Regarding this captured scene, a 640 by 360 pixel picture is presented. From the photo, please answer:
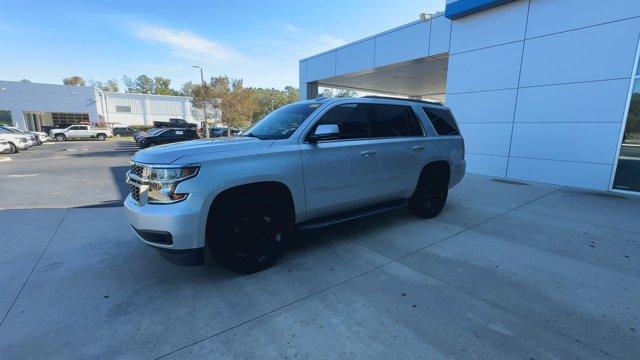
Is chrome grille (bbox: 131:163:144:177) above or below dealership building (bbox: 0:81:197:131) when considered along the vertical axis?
below

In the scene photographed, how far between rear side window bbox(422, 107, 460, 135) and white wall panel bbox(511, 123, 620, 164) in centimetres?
507

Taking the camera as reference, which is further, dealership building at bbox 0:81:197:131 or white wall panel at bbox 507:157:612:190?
dealership building at bbox 0:81:197:131

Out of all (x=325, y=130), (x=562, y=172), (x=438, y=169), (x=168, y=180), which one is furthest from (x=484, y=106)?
(x=168, y=180)

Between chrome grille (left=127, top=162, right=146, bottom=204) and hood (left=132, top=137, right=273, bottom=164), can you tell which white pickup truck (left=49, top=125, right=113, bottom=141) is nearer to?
chrome grille (left=127, top=162, right=146, bottom=204)

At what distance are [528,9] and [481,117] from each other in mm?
3236

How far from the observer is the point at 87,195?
7469 millimetres

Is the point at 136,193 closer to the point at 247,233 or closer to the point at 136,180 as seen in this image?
the point at 136,180

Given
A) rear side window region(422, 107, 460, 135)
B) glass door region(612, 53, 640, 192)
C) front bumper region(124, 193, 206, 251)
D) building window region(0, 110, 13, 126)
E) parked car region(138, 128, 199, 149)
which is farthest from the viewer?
building window region(0, 110, 13, 126)

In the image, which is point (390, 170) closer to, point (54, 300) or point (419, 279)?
point (419, 279)

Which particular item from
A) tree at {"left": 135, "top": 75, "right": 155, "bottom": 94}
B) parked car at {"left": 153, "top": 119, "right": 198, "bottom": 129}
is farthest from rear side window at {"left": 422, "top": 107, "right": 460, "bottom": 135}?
tree at {"left": 135, "top": 75, "right": 155, "bottom": 94}

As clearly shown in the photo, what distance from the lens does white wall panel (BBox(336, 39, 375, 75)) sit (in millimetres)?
14852

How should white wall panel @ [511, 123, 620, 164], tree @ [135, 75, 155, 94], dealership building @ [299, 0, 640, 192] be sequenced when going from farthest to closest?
1. tree @ [135, 75, 155, 94]
2. white wall panel @ [511, 123, 620, 164]
3. dealership building @ [299, 0, 640, 192]

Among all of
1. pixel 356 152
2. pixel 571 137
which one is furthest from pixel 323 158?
pixel 571 137

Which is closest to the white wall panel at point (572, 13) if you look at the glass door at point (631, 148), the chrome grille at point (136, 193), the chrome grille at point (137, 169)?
the glass door at point (631, 148)
